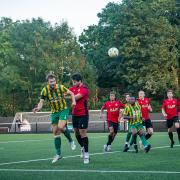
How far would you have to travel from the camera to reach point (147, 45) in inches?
2233

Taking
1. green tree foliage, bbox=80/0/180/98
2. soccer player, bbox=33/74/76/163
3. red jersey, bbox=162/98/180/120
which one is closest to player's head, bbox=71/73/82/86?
soccer player, bbox=33/74/76/163

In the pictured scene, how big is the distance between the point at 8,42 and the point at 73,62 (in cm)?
2230

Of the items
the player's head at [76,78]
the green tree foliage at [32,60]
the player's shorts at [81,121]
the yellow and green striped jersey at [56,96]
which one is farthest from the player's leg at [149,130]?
the green tree foliage at [32,60]

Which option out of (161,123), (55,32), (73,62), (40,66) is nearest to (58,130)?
(161,123)

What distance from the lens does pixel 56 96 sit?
13156 millimetres

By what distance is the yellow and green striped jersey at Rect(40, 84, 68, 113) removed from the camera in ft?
43.1

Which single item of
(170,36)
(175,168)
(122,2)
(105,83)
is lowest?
(175,168)

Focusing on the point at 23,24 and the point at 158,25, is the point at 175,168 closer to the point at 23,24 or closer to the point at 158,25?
the point at 158,25

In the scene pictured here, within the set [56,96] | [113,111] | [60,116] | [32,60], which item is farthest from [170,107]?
[32,60]

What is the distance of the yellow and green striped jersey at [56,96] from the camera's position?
518 inches

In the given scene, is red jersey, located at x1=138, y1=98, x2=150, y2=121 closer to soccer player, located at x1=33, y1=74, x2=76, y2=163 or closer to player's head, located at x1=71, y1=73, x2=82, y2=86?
player's head, located at x1=71, y1=73, x2=82, y2=86

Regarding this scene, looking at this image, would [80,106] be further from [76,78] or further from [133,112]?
[133,112]

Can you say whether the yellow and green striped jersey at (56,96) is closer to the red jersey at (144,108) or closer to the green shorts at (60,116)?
the green shorts at (60,116)

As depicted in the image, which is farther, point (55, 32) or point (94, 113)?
point (55, 32)
